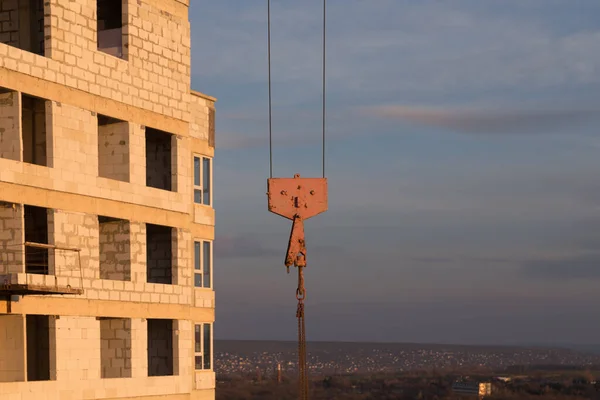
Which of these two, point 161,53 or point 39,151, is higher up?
point 161,53

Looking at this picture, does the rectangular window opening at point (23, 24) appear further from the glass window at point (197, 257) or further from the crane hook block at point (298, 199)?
the crane hook block at point (298, 199)

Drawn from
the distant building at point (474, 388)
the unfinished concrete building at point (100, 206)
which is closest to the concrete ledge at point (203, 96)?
the unfinished concrete building at point (100, 206)

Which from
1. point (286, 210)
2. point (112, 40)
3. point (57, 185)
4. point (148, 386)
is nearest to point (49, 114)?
point (57, 185)

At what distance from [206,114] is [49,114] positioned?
10635 mm

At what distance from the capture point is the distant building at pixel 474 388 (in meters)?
182

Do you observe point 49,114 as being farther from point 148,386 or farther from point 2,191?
point 148,386

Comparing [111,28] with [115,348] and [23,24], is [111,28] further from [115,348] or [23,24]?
[115,348]

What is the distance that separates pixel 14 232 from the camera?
3500 cm

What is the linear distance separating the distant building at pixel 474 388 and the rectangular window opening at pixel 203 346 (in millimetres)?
138898

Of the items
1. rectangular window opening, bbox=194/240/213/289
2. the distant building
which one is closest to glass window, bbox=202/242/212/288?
rectangular window opening, bbox=194/240/213/289

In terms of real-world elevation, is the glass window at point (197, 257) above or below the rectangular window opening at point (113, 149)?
below

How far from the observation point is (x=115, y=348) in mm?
Answer: 39469

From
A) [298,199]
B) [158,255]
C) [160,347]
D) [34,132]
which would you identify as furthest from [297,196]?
[160,347]

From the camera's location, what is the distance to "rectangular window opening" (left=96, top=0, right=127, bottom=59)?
40.3 meters
